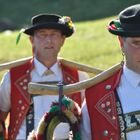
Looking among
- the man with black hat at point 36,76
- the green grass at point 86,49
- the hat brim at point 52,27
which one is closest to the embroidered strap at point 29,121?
the man with black hat at point 36,76

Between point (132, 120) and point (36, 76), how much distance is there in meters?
2.11

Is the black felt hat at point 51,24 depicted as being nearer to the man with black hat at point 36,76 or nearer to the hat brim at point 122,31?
the man with black hat at point 36,76

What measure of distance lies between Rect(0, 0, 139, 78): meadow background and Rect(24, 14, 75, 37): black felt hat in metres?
0.94

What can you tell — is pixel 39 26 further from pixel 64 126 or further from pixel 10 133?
pixel 64 126

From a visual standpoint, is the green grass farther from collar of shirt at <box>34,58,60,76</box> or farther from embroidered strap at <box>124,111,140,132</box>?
embroidered strap at <box>124,111,140,132</box>

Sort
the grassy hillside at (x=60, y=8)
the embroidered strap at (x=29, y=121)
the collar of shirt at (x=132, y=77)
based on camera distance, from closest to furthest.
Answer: the collar of shirt at (x=132, y=77)
the embroidered strap at (x=29, y=121)
the grassy hillside at (x=60, y=8)

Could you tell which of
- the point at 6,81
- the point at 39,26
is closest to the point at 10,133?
the point at 6,81

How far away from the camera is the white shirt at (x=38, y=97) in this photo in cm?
611

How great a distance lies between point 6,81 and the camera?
20.5 feet

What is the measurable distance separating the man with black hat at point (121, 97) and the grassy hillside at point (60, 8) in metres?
28.3

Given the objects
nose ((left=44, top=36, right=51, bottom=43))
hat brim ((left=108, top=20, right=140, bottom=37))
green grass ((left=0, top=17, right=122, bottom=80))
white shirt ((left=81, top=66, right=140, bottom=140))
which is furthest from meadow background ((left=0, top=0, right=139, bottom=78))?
white shirt ((left=81, top=66, right=140, bottom=140))

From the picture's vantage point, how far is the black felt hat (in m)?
6.23

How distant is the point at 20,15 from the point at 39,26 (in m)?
30.2

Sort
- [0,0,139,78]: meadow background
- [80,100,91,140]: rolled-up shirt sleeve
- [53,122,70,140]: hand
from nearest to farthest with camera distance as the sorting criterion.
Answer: [80,100,91,140]: rolled-up shirt sleeve < [53,122,70,140]: hand < [0,0,139,78]: meadow background
